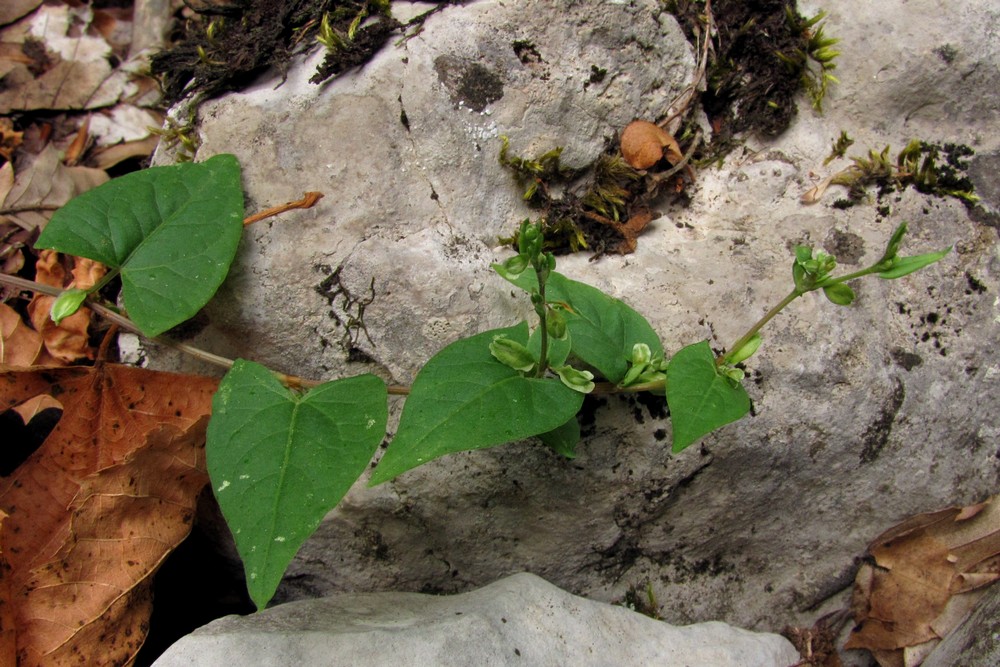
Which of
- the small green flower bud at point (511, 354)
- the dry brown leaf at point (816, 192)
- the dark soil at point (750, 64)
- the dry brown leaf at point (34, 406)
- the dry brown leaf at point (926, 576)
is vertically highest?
the dark soil at point (750, 64)

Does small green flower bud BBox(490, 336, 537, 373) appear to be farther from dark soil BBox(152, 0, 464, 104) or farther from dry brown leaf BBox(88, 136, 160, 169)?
dry brown leaf BBox(88, 136, 160, 169)

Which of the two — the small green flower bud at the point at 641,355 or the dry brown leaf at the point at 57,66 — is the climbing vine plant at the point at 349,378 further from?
the dry brown leaf at the point at 57,66

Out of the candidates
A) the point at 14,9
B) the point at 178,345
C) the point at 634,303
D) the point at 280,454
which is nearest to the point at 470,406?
the point at 280,454

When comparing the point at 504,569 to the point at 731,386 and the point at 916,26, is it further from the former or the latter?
the point at 916,26

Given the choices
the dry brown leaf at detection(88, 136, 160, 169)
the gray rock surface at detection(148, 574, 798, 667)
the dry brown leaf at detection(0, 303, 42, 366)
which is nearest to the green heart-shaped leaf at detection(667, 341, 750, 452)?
the gray rock surface at detection(148, 574, 798, 667)

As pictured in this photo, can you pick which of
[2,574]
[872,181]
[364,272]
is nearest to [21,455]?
[2,574]

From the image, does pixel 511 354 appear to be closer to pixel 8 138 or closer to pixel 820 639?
Result: pixel 820 639

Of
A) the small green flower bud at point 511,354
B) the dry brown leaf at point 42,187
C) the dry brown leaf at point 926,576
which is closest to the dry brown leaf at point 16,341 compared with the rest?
the dry brown leaf at point 42,187
